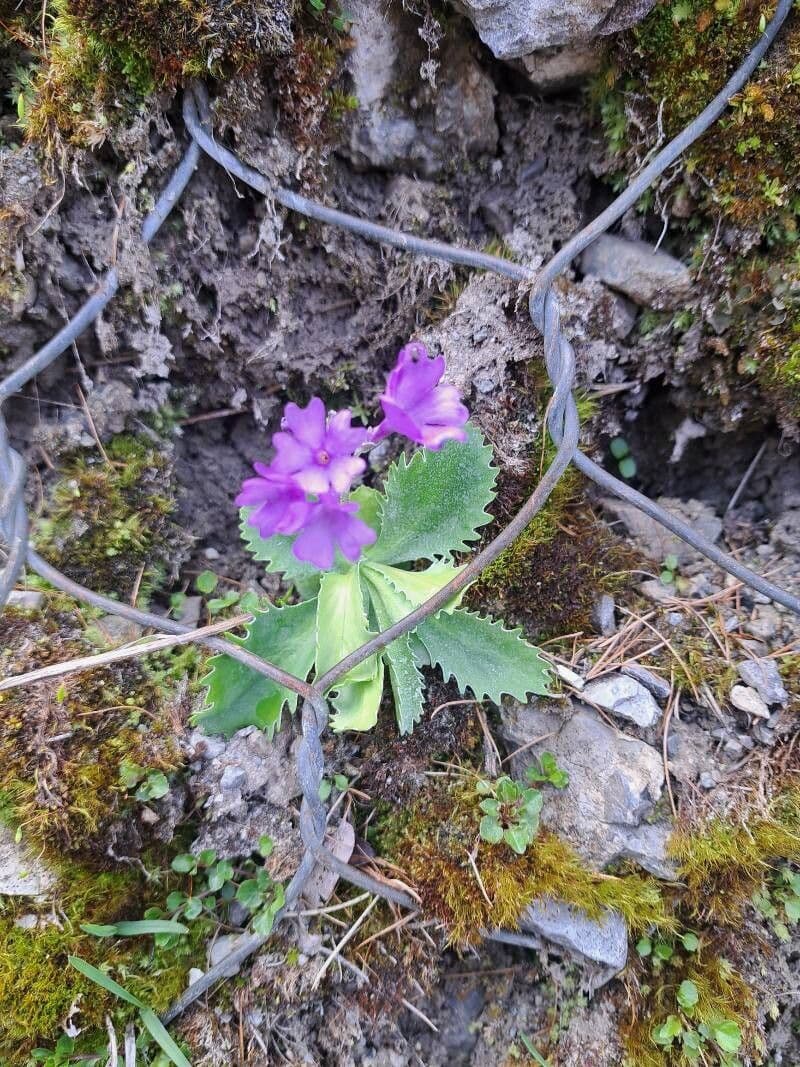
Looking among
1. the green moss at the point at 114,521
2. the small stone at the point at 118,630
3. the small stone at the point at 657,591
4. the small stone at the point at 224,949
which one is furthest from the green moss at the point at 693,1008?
the green moss at the point at 114,521

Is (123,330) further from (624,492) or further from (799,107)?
(799,107)

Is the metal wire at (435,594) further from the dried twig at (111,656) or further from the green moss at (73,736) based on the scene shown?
the green moss at (73,736)

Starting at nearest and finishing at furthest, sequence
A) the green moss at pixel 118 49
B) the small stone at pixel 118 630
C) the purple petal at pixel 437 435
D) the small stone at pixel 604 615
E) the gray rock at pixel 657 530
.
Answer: the purple petal at pixel 437 435
the green moss at pixel 118 49
the small stone at pixel 118 630
the small stone at pixel 604 615
the gray rock at pixel 657 530

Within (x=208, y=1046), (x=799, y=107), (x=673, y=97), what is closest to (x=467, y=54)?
(x=673, y=97)

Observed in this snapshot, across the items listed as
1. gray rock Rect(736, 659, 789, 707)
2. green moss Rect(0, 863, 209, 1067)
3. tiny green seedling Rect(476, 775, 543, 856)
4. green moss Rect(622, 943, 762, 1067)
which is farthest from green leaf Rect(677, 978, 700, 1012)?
green moss Rect(0, 863, 209, 1067)

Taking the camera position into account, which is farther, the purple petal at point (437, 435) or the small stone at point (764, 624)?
the small stone at point (764, 624)

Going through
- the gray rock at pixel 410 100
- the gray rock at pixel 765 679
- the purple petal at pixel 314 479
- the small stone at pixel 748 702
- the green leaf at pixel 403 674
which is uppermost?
the gray rock at pixel 410 100
